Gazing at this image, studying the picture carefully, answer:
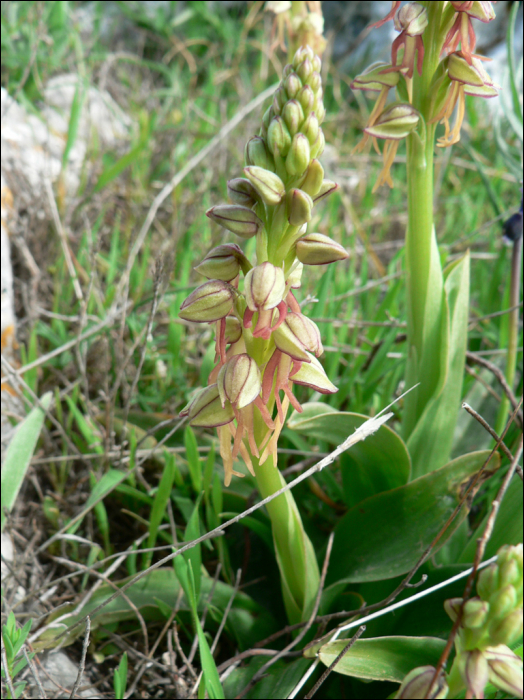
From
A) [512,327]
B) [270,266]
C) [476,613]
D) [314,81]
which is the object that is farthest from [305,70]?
[512,327]

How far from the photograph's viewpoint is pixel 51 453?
1428mm

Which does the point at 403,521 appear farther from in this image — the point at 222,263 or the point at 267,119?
the point at 267,119

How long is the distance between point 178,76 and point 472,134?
1.78 m

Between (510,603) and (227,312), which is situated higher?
(227,312)

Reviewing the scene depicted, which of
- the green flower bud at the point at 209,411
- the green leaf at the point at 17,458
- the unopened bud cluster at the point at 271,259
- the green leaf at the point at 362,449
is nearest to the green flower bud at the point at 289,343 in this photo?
the unopened bud cluster at the point at 271,259

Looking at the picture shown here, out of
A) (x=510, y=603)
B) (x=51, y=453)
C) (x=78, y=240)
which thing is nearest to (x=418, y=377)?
(x=510, y=603)

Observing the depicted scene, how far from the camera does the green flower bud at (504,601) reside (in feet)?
1.48

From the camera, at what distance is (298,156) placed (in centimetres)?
60

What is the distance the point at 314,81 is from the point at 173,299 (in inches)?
44.0

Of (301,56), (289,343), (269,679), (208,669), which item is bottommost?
(269,679)

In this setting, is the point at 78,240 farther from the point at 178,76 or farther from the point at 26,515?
the point at 178,76

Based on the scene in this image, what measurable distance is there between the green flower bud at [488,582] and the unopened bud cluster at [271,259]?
258 millimetres

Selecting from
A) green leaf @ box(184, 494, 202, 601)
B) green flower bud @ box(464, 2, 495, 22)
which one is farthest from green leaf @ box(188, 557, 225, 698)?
green flower bud @ box(464, 2, 495, 22)

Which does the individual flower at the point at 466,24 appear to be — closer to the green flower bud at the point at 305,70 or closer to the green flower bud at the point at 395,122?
the green flower bud at the point at 395,122
